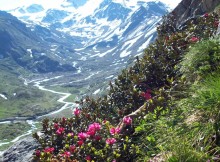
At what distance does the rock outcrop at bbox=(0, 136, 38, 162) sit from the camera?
1274cm

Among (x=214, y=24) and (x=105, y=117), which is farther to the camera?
(x=214, y=24)

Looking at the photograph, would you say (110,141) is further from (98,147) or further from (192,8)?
(192,8)

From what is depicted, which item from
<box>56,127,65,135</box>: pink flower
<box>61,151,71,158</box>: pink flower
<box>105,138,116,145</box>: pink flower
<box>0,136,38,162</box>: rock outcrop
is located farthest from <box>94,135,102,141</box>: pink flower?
<box>0,136,38,162</box>: rock outcrop

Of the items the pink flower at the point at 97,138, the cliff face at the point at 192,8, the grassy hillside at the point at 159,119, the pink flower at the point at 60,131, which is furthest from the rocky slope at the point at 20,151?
the cliff face at the point at 192,8

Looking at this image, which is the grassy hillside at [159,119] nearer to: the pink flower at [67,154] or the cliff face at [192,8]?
the pink flower at [67,154]

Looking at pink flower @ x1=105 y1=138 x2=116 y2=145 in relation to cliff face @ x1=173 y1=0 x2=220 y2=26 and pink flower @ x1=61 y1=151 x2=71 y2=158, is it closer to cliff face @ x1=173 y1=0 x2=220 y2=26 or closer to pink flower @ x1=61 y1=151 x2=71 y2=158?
pink flower @ x1=61 y1=151 x2=71 y2=158

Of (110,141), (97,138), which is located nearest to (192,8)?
(97,138)

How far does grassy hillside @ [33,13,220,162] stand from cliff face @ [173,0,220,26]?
8.64m

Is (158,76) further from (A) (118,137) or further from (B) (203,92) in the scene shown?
(B) (203,92)

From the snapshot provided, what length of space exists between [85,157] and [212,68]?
3764 millimetres

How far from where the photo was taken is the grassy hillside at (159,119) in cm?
537

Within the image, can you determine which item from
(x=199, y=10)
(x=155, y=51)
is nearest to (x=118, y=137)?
(x=155, y=51)

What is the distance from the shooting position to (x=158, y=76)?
1409 centimetres

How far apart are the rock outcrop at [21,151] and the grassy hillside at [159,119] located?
1.15 metres
